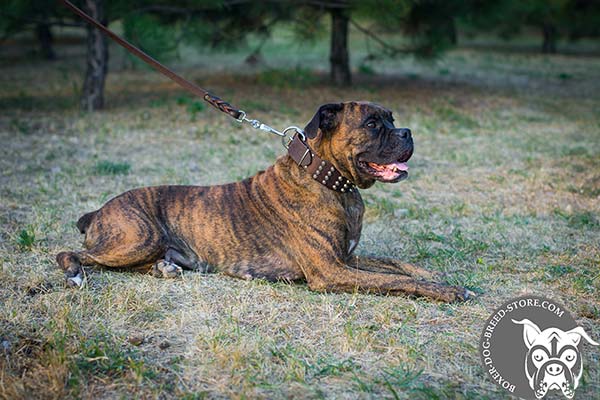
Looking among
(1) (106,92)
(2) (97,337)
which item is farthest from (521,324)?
(1) (106,92)

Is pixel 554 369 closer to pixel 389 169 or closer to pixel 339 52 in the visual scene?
pixel 389 169

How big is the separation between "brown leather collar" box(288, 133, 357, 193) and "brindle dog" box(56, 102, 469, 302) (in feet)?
0.15

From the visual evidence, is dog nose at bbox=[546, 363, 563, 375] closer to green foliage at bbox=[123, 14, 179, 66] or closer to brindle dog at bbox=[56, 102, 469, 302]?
brindle dog at bbox=[56, 102, 469, 302]

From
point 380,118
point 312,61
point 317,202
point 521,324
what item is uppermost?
point 380,118

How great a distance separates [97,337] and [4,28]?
864 centimetres

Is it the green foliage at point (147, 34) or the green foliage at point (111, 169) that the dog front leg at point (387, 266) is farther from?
the green foliage at point (147, 34)

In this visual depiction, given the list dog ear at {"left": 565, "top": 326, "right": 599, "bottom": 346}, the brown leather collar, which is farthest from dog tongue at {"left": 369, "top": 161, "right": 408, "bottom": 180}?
dog ear at {"left": 565, "top": 326, "right": 599, "bottom": 346}

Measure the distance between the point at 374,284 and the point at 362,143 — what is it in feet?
2.81

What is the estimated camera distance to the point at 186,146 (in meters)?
8.20

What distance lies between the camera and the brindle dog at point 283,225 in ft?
12.8

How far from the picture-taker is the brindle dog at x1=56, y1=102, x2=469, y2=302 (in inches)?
154

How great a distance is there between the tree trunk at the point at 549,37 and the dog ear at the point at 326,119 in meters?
19.9

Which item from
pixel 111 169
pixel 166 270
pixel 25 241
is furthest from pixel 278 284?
pixel 111 169

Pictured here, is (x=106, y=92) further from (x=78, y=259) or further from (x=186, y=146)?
(x=78, y=259)
